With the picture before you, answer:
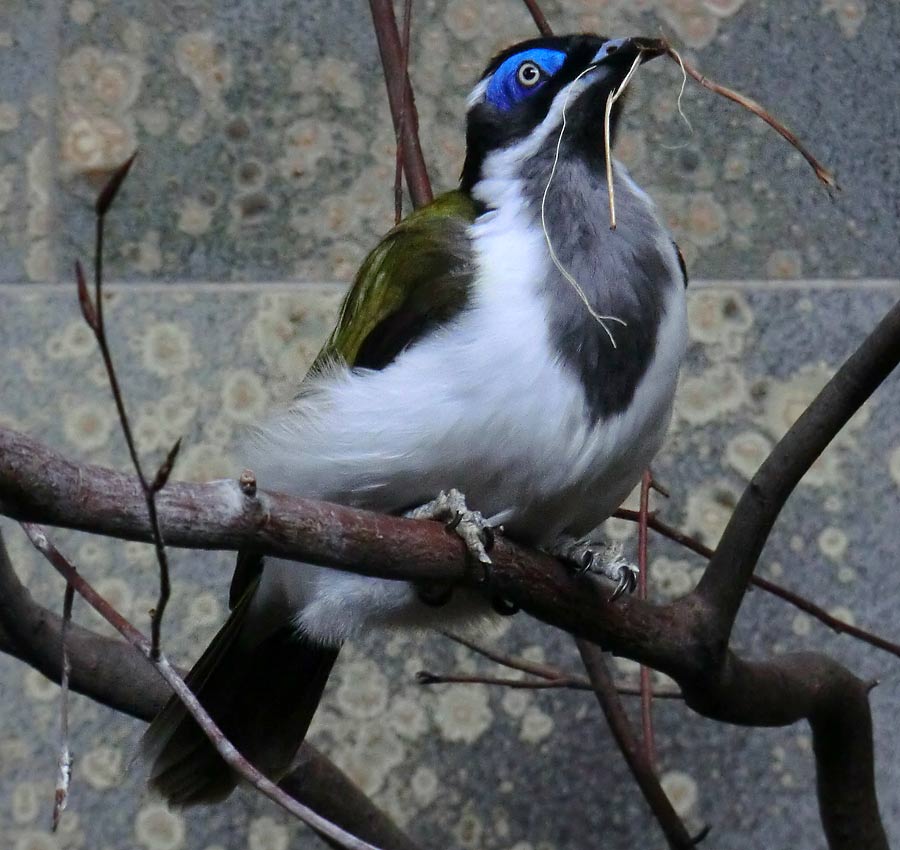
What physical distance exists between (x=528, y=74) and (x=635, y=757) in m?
0.84

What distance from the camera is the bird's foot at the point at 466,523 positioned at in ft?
4.24

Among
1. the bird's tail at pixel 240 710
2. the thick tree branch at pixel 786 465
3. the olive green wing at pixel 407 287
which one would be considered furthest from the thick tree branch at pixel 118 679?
the thick tree branch at pixel 786 465

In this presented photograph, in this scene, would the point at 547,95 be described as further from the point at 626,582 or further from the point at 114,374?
the point at 114,374

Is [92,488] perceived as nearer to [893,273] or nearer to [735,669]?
[735,669]

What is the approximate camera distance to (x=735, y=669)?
149 centimetres

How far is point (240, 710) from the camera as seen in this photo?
68.2 inches

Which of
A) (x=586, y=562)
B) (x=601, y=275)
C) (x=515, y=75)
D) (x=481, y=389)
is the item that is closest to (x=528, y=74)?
(x=515, y=75)

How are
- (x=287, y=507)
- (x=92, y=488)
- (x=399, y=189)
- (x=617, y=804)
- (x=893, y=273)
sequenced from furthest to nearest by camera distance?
1. (x=893, y=273)
2. (x=617, y=804)
3. (x=399, y=189)
4. (x=287, y=507)
5. (x=92, y=488)

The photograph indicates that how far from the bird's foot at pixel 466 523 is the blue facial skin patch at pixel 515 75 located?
539 mm

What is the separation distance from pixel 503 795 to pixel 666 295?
1021 mm

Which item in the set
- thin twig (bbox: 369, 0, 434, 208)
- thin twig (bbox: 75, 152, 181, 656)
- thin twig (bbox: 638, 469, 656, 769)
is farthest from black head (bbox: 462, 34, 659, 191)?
thin twig (bbox: 75, 152, 181, 656)

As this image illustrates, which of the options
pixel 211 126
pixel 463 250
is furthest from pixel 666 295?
pixel 211 126

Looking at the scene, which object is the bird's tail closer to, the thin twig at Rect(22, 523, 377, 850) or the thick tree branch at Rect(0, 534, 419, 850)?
the thick tree branch at Rect(0, 534, 419, 850)

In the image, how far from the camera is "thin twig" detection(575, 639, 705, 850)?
170cm
